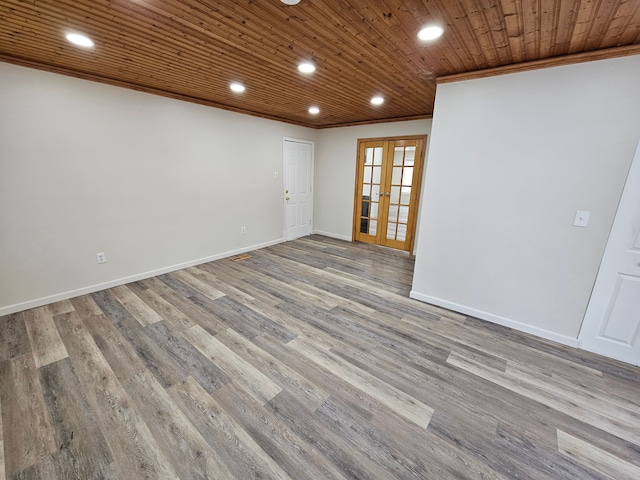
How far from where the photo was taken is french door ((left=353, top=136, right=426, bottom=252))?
191 inches

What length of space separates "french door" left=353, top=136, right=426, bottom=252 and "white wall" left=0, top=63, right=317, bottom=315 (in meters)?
2.32

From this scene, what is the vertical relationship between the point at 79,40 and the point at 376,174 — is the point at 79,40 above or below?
above

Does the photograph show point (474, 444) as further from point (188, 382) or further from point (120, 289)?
point (120, 289)

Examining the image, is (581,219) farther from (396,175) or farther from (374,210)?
(374,210)

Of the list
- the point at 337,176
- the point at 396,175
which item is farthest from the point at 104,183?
the point at 396,175

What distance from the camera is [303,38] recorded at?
75.3 inches

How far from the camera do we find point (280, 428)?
1.59 metres

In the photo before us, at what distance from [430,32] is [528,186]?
1598 millimetres

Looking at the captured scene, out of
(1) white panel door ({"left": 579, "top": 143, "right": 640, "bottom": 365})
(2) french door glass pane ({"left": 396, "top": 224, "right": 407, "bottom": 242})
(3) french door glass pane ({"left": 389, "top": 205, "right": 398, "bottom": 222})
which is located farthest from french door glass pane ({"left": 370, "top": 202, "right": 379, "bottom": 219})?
(1) white panel door ({"left": 579, "top": 143, "right": 640, "bottom": 365})

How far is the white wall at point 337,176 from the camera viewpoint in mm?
5452

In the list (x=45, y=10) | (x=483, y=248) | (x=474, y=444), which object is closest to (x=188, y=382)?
(x=474, y=444)

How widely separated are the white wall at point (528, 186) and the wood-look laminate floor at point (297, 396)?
41 centimetres

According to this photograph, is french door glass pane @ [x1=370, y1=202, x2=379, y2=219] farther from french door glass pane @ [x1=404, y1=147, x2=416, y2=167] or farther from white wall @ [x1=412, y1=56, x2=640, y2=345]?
white wall @ [x1=412, y1=56, x2=640, y2=345]

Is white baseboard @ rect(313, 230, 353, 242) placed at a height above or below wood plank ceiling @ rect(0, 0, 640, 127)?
below
